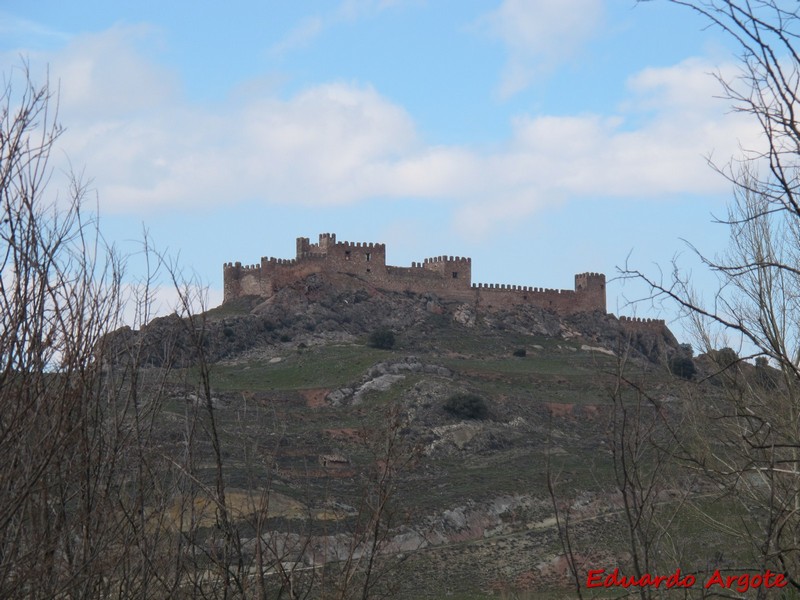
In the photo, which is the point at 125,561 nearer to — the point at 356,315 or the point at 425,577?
the point at 425,577

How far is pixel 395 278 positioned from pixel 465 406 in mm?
18977

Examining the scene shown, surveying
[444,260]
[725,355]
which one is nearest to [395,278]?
[444,260]

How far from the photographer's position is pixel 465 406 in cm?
4772

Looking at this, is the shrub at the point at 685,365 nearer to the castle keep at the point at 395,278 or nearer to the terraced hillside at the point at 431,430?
the terraced hillside at the point at 431,430

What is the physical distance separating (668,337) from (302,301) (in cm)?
2593

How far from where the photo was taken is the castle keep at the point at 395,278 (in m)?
62.6

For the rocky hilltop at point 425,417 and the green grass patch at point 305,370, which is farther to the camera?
the green grass patch at point 305,370

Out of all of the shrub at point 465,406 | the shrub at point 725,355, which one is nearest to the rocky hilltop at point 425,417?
the shrub at point 465,406

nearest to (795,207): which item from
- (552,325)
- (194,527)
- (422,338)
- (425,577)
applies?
(194,527)

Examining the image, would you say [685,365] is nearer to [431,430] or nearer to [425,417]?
[425,417]

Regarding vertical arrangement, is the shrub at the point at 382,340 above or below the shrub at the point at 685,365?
above

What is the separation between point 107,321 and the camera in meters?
9.33

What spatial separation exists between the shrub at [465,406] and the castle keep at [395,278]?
17.8m

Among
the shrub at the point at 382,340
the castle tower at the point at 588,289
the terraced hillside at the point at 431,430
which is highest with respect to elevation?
the castle tower at the point at 588,289
